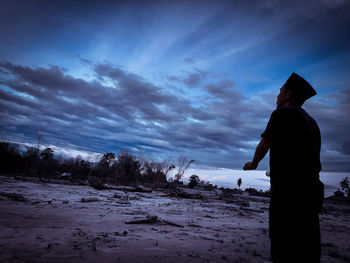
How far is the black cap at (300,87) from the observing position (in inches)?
77.9

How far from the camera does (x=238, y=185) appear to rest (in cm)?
2816

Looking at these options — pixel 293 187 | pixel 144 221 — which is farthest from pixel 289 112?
pixel 144 221

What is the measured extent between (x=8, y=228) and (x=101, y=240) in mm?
1557

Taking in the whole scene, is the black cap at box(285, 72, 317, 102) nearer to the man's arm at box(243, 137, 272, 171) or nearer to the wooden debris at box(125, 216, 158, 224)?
the man's arm at box(243, 137, 272, 171)

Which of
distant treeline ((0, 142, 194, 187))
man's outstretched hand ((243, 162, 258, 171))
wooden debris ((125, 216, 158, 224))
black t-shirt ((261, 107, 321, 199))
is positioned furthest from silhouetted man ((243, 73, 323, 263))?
distant treeline ((0, 142, 194, 187))

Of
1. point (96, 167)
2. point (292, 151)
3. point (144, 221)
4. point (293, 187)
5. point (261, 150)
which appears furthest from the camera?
point (96, 167)

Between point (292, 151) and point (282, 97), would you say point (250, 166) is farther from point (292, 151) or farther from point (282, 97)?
point (282, 97)

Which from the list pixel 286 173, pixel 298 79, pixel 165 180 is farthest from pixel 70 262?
pixel 165 180

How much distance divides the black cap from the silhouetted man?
361mm

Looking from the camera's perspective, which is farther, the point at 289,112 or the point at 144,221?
the point at 144,221

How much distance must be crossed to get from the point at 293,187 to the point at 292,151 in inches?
12.3

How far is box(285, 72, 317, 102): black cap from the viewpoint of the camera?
A: 6.49ft

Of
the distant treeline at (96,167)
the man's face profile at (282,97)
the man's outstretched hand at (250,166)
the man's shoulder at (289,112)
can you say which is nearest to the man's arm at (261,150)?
the man's outstretched hand at (250,166)

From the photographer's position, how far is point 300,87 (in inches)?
78.1
